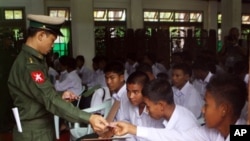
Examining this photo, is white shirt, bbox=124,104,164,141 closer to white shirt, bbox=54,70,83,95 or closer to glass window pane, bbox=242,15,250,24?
white shirt, bbox=54,70,83,95

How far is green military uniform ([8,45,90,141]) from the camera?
88.0 inches

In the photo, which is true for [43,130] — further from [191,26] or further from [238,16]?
[191,26]

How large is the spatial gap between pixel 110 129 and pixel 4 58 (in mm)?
3940

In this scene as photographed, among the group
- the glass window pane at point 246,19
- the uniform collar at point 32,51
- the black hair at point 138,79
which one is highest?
the glass window pane at point 246,19

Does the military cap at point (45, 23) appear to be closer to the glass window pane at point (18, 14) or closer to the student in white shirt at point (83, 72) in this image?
the student in white shirt at point (83, 72)

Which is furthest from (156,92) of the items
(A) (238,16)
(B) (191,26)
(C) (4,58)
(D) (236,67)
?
(B) (191,26)

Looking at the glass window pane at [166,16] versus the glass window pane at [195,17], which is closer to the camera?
the glass window pane at [166,16]

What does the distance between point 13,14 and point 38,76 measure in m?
6.72

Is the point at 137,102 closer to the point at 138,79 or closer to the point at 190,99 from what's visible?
the point at 138,79

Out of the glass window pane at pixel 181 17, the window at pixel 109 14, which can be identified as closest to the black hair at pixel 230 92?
the window at pixel 109 14

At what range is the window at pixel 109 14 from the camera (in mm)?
9750

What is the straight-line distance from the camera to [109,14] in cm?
997

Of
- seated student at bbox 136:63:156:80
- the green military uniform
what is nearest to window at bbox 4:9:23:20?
seated student at bbox 136:63:156:80

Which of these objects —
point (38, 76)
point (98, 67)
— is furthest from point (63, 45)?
point (38, 76)
